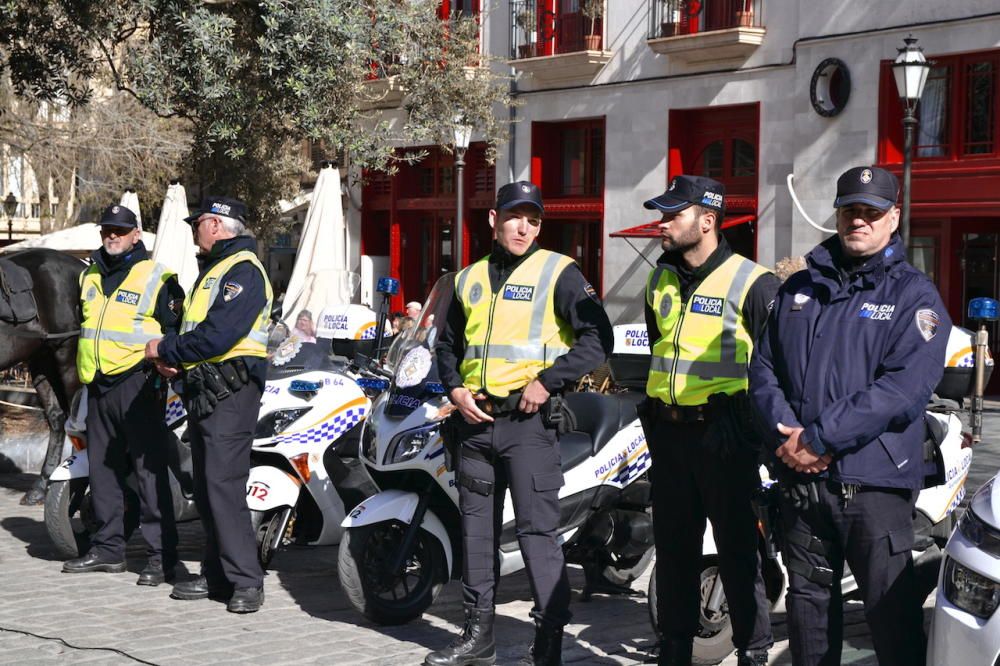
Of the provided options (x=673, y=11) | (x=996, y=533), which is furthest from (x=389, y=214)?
(x=996, y=533)

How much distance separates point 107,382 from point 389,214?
21.9m

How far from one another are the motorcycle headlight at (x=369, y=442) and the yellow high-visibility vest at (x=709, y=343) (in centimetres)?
174

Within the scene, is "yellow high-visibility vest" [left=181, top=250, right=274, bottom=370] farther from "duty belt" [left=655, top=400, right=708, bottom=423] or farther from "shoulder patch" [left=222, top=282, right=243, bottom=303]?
"duty belt" [left=655, top=400, right=708, bottom=423]

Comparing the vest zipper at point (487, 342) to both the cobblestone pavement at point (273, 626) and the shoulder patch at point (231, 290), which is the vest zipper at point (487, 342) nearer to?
the cobblestone pavement at point (273, 626)

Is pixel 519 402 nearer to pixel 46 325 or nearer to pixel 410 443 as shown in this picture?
pixel 410 443

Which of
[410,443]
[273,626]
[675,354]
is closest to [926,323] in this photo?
[675,354]

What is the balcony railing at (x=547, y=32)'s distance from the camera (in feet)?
77.9

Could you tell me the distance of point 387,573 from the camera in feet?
21.1

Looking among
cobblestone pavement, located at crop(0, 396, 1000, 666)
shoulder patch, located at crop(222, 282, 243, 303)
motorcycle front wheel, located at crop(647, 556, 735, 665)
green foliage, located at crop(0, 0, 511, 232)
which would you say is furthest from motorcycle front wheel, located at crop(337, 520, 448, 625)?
green foliage, located at crop(0, 0, 511, 232)

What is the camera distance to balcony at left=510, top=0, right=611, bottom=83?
77.5 ft

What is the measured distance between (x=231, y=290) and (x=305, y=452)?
1085 mm

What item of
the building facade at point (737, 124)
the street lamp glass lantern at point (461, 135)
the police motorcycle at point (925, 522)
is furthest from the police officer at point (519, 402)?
the building facade at point (737, 124)

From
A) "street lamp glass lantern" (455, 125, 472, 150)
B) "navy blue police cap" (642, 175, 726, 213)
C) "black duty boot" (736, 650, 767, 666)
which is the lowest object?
"black duty boot" (736, 650, 767, 666)

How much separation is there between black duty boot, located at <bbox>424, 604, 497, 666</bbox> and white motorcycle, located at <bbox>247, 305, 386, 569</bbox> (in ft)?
5.66
